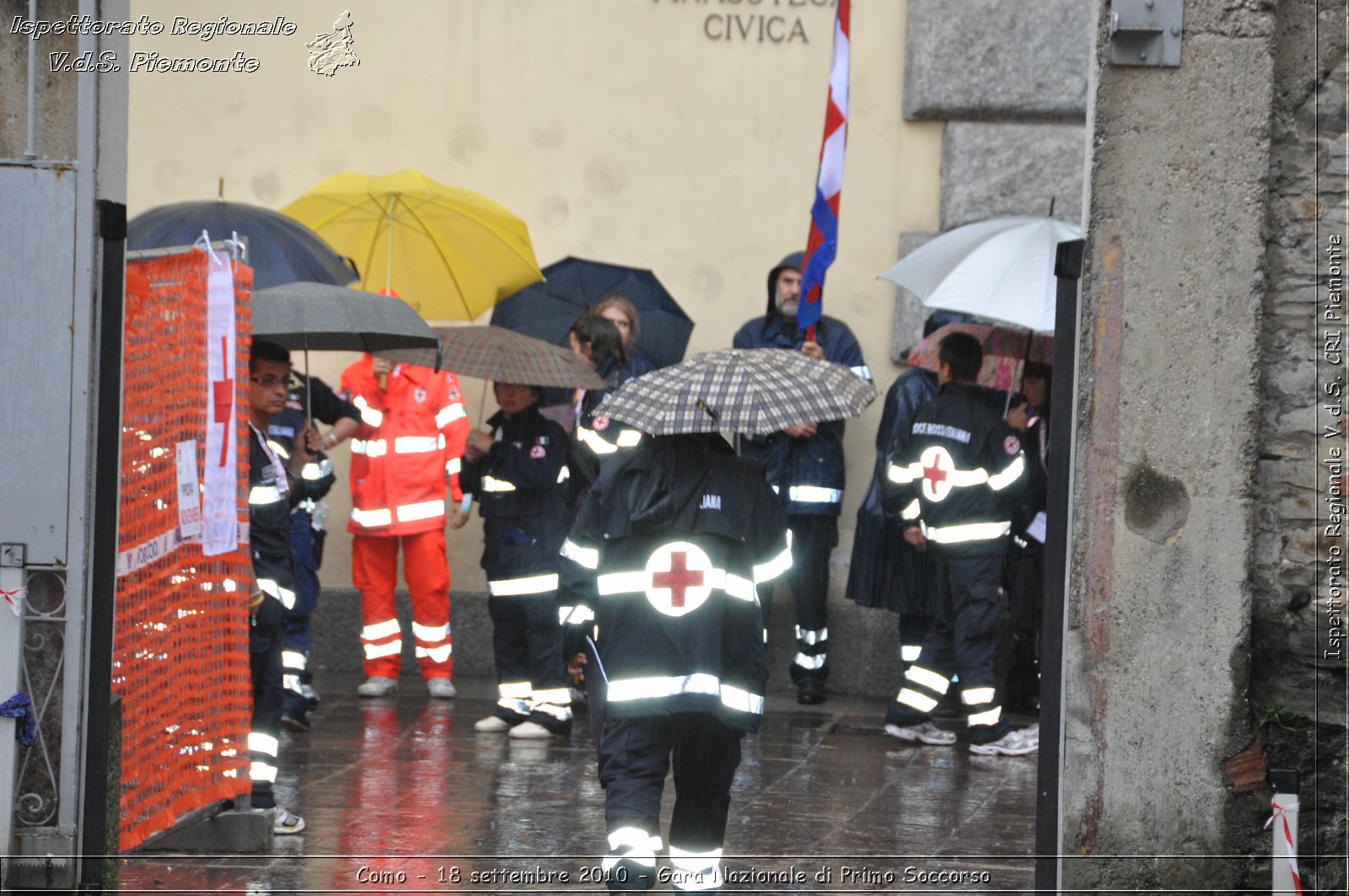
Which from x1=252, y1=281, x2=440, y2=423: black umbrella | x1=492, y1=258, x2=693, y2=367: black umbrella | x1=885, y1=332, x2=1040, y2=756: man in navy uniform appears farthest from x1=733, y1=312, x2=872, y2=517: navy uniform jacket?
x1=252, y1=281, x2=440, y2=423: black umbrella

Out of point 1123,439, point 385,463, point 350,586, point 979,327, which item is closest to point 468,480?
point 385,463

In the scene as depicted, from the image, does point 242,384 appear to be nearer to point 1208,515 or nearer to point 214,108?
point 1208,515

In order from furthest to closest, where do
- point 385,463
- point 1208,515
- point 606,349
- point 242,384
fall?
point 385,463 < point 606,349 < point 242,384 < point 1208,515

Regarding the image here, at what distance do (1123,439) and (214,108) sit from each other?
7473 mm

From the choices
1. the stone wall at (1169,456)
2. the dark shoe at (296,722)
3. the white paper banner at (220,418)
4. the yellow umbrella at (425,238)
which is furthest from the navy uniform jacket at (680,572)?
the yellow umbrella at (425,238)

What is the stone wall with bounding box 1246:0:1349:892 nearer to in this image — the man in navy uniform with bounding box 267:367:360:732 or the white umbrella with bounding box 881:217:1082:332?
the white umbrella with bounding box 881:217:1082:332

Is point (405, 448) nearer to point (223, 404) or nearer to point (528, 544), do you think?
point (528, 544)

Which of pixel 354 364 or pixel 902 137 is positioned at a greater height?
pixel 902 137

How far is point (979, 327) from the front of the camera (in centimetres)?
933

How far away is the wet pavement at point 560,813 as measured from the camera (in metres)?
6.42

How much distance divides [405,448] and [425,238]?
1.21m

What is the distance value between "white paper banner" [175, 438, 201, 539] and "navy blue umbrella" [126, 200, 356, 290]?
189 cm

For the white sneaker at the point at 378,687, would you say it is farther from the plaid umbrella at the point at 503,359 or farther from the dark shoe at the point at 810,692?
the dark shoe at the point at 810,692

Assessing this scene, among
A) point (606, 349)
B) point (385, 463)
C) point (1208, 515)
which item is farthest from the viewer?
point (385, 463)
